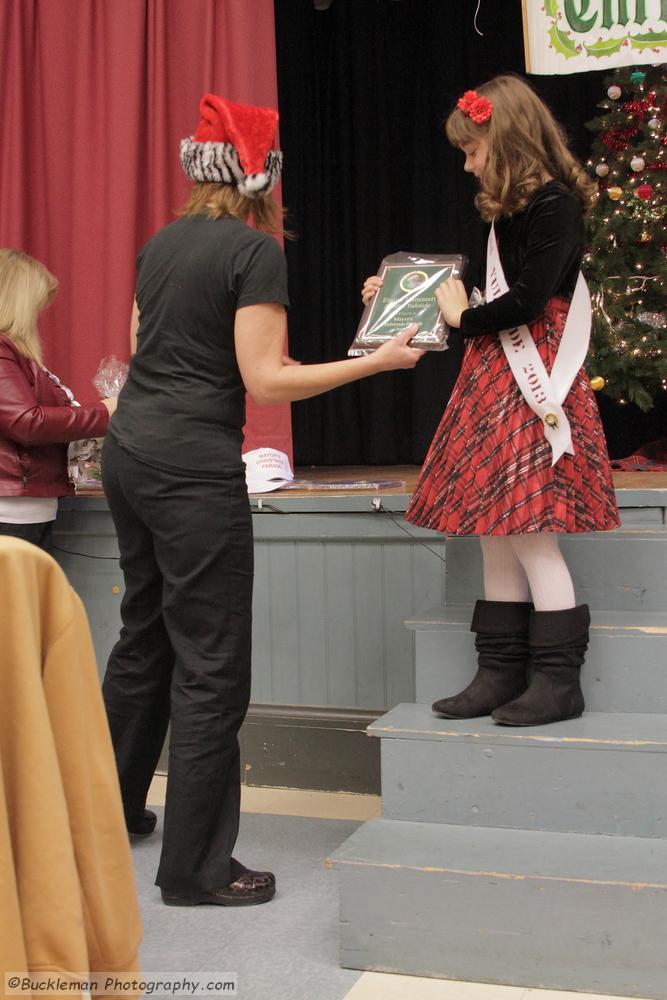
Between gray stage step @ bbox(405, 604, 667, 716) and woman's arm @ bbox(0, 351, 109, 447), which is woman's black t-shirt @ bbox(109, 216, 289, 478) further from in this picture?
woman's arm @ bbox(0, 351, 109, 447)

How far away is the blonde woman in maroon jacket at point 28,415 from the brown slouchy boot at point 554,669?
1550 mm

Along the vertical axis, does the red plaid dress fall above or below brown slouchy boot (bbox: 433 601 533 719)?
above

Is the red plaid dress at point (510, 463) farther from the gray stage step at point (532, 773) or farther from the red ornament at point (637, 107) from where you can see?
the red ornament at point (637, 107)

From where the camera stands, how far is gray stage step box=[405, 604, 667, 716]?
7.95ft

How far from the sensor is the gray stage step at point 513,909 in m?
1.99

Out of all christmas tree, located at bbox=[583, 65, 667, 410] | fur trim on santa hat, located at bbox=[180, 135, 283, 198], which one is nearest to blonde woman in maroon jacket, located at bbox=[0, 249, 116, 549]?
fur trim on santa hat, located at bbox=[180, 135, 283, 198]

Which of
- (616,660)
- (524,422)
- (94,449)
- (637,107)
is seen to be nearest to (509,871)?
(616,660)

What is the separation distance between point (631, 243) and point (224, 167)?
324cm

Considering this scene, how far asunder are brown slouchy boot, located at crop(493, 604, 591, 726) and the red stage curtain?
1.96m

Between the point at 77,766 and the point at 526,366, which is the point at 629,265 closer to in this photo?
the point at 526,366

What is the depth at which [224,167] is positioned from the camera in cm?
234

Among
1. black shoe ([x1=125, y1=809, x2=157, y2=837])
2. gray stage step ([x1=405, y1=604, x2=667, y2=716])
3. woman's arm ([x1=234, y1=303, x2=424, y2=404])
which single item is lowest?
black shoe ([x1=125, y1=809, x2=157, y2=837])

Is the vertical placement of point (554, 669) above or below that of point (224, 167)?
below

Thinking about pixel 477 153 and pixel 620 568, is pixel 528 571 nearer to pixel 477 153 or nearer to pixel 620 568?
pixel 620 568
